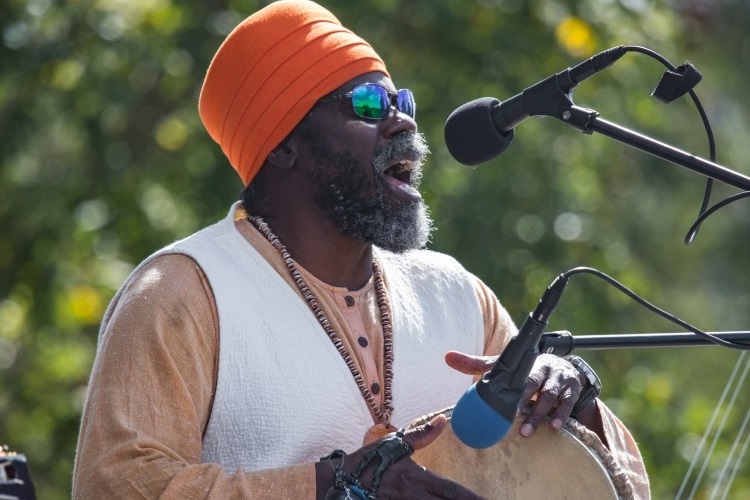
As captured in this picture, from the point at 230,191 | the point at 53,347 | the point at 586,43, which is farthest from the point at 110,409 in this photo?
the point at 586,43

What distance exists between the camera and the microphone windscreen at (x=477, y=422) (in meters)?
2.93

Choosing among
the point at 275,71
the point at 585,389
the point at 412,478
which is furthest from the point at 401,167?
the point at 412,478

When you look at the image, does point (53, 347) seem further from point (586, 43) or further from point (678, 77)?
point (678, 77)

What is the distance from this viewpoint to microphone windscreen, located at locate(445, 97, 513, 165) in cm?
318

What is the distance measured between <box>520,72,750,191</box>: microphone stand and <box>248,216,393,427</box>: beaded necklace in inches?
40.8

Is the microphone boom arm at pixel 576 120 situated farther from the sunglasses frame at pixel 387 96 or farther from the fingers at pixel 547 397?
the sunglasses frame at pixel 387 96

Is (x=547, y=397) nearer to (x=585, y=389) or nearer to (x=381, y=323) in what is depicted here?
(x=585, y=389)

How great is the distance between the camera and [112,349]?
140 inches

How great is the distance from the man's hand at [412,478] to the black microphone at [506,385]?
0.34 meters

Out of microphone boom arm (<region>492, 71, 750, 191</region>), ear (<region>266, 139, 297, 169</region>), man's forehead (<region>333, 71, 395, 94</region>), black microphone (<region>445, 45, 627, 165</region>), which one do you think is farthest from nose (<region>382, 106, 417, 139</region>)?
microphone boom arm (<region>492, 71, 750, 191</region>)

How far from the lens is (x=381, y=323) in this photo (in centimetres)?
403

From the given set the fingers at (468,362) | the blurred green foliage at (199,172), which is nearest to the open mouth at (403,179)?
the fingers at (468,362)

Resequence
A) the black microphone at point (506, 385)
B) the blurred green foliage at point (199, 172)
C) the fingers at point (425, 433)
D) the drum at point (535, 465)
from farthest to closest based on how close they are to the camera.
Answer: the blurred green foliage at point (199, 172), the drum at point (535, 465), the fingers at point (425, 433), the black microphone at point (506, 385)

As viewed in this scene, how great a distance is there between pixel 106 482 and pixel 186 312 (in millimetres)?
507
